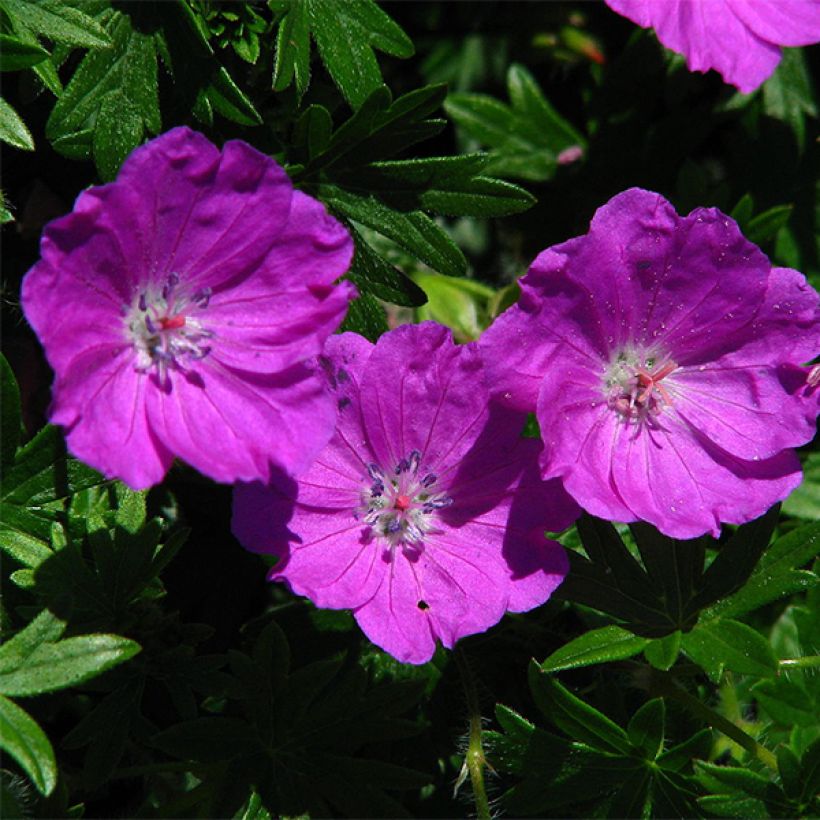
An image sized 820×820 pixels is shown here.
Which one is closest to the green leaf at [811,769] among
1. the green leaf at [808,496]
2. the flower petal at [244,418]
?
the green leaf at [808,496]

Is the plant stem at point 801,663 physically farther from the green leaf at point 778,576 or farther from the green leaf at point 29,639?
the green leaf at point 29,639

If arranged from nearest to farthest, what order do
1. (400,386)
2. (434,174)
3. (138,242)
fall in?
(138,242) → (400,386) → (434,174)

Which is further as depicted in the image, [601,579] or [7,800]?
[601,579]

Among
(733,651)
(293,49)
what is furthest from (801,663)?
(293,49)

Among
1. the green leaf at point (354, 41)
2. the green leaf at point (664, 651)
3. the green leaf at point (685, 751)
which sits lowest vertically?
the green leaf at point (685, 751)

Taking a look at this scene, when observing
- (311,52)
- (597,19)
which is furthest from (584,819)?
Answer: (597,19)

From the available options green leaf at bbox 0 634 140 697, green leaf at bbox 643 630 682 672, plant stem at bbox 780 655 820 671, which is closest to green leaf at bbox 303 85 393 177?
green leaf at bbox 0 634 140 697

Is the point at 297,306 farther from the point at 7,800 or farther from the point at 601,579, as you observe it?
the point at 7,800

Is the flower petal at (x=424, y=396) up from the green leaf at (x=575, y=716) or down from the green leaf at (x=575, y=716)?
up
